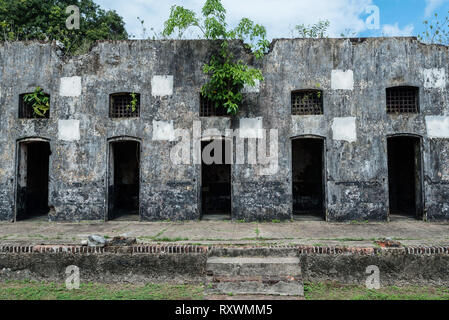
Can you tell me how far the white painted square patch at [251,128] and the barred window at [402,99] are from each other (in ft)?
13.4

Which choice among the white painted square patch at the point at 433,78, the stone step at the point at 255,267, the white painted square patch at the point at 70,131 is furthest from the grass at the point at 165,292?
the white painted square patch at the point at 433,78

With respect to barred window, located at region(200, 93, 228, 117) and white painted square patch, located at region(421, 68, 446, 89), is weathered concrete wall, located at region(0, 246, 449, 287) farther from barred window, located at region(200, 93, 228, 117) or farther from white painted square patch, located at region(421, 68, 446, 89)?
white painted square patch, located at region(421, 68, 446, 89)

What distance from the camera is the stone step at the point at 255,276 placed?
4.93m

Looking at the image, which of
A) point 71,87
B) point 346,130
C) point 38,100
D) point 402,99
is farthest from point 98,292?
point 402,99

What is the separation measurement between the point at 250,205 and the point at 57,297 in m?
5.45

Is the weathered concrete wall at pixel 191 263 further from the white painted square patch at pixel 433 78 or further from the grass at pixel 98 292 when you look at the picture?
the white painted square patch at pixel 433 78

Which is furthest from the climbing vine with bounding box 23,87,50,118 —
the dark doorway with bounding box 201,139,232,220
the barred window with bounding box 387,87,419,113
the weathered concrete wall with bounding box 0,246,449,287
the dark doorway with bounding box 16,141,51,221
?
the barred window with bounding box 387,87,419,113

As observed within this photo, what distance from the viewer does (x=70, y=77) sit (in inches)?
372

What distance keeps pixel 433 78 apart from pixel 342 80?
274 centimetres

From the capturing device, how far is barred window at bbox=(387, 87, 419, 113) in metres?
9.20

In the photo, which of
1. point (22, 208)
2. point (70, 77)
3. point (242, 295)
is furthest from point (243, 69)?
point (22, 208)

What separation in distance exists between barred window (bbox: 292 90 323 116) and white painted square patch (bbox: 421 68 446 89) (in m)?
3.17

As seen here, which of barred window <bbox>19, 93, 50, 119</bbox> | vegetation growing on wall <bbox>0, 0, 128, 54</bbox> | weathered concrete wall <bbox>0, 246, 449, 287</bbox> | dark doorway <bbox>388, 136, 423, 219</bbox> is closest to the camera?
weathered concrete wall <bbox>0, 246, 449, 287</bbox>

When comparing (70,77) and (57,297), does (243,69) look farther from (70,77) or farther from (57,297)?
(57,297)
